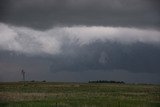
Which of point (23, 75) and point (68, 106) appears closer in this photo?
point (68, 106)

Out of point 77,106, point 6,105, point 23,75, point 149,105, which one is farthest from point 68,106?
point 23,75

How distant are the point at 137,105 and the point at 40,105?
35.1 ft

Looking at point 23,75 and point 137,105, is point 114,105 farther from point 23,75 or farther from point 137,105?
point 23,75

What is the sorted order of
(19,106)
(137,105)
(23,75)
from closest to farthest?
(19,106), (137,105), (23,75)

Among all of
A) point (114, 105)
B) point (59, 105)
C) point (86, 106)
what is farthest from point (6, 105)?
point (114, 105)

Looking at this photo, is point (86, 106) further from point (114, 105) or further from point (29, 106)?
point (29, 106)

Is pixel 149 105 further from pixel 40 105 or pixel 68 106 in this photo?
pixel 40 105

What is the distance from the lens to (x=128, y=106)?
1565 inches

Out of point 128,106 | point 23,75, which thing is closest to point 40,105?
point 128,106

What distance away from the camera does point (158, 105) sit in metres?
41.4

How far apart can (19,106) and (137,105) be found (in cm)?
1291

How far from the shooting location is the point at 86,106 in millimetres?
38250

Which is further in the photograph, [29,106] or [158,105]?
[158,105]

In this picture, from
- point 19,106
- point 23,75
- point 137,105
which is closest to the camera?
point 19,106
